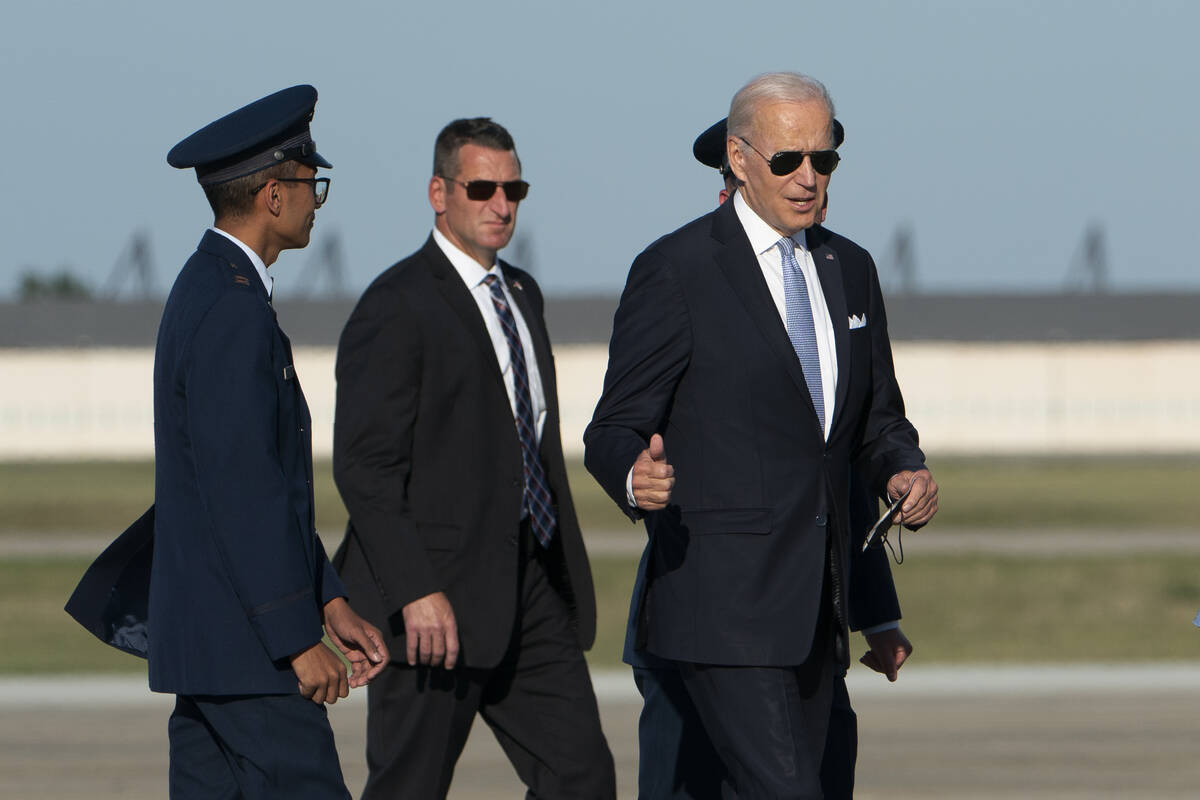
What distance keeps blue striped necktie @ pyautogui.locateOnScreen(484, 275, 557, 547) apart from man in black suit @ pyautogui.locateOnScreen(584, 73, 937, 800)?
731 millimetres

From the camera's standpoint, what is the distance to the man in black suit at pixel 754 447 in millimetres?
3936

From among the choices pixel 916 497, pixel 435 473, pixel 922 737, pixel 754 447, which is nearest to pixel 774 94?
pixel 754 447

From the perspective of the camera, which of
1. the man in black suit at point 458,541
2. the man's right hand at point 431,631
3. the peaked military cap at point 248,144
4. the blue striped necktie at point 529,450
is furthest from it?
the blue striped necktie at point 529,450

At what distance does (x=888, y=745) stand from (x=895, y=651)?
108 inches

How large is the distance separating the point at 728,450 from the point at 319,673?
0.97m

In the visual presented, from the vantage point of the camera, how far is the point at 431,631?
458 centimetres

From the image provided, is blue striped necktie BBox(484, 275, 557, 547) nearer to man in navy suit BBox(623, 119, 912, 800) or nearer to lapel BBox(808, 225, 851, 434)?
man in navy suit BBox(623, 119, 912, 800)

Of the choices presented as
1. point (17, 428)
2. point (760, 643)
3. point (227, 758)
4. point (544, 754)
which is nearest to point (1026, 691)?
point (544, 754)

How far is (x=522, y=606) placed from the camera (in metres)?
4.79

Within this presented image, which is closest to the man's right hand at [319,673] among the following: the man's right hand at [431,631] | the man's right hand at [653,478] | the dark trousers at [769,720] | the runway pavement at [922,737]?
the man's right hand at [653,478]

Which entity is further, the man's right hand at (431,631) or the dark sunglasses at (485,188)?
the dark sunglasses at (485,188)

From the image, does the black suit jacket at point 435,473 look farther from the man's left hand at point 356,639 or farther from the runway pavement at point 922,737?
the runway pavement at point 922,737

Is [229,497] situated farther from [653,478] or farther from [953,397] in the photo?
[953,397]

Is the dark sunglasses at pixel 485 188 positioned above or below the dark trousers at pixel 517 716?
above
